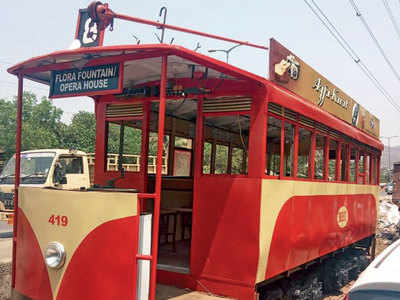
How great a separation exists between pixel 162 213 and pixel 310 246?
7.33 feet

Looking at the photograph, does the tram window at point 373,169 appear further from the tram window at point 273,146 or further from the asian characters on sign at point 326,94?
the tram window at point 273,146

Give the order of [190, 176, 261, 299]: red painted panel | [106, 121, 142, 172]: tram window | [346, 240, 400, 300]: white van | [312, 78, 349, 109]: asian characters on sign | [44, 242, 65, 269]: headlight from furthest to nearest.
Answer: [312, 78, 349, 109]: asian characters on sign < [106, 121, 142, 172]: tram window < [190, 176, 261, 299]: red painted panel < [44, 242, 65, 269]: headlight < [346, 240, 400, 300]: white van

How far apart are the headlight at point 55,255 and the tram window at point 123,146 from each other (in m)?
1.94

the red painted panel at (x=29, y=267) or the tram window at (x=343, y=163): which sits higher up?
the tram window at (x=343, y=163)

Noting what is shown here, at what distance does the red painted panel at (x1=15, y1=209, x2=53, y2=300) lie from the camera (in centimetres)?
438

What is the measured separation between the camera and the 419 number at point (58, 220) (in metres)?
4.16

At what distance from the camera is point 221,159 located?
6.05 metres

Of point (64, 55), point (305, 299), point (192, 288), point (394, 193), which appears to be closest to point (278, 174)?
point (192, 288)

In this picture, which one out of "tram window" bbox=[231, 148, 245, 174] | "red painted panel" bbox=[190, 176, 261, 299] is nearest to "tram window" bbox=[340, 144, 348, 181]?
"tram window" bbox=[231, 148, 245, 174]

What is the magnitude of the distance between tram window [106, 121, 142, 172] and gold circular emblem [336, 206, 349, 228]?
388cm

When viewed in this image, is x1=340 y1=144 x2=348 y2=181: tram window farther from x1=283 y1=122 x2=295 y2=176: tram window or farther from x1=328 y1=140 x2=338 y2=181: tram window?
x1=283 y1=122 x2=295 y2=176: tram window

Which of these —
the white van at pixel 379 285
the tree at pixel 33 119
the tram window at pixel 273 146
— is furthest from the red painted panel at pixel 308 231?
the tree at pixel 33 119

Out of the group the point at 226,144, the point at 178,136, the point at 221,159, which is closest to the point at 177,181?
the point at 178,136

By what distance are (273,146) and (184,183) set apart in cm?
156
